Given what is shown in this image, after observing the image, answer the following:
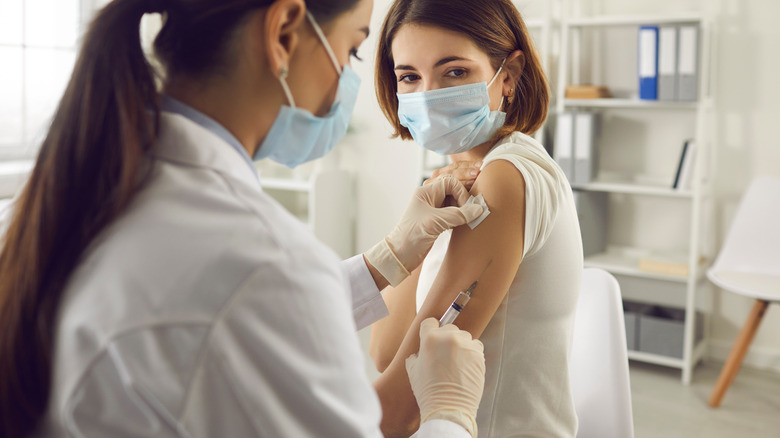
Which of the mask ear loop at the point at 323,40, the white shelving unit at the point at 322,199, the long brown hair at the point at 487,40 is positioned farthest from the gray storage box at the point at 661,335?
the mask ear loop at the point at 323,40

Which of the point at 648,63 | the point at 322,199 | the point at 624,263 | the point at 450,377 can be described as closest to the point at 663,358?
the point at 624,263

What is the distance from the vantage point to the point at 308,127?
80cm

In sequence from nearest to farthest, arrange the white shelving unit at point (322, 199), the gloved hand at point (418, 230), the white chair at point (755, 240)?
1. the gloved hand at point (418, 230)
2. the white chair at point (755, 240)
3. the white shelving unit at point (322, 199)

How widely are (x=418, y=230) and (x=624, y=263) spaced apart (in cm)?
232

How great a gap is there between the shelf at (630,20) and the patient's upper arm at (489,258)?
2.23 meters

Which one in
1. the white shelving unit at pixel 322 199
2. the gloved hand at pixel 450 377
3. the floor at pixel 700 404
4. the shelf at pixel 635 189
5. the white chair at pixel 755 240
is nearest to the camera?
the gloved hand at pixel 450 377

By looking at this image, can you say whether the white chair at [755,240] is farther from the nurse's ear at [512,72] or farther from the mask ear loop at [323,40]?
the mask ear loop at [323,40]

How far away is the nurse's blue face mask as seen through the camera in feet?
2.49

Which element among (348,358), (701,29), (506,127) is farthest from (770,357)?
(348,358)

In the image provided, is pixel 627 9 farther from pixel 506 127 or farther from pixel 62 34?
pixel 62 34

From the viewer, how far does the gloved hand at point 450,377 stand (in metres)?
0.94

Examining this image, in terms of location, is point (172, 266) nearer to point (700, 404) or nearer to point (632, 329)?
point (700, 404)

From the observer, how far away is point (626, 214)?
137 inches

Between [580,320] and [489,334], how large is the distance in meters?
0.37
